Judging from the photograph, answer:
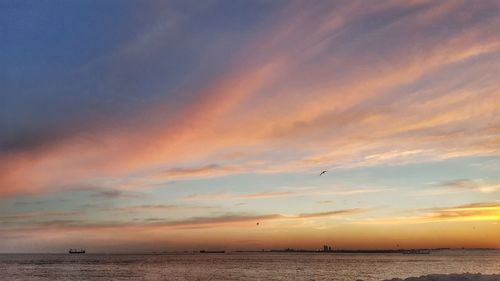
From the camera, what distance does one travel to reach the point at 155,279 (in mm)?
91250

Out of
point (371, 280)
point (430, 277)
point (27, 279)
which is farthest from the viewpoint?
point (27, 279)

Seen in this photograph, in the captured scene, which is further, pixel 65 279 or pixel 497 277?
pixel 65 279

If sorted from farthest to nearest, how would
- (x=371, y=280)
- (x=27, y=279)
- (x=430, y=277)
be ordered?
(x=27, y=279) < (x=371, y=280) < (x=430, y=277)

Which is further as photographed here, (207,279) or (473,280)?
(207,279)

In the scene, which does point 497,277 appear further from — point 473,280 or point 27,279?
point 27,279

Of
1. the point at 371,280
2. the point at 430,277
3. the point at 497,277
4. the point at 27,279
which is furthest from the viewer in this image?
the point at 27,279

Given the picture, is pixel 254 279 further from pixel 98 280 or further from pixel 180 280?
pixel 98 280

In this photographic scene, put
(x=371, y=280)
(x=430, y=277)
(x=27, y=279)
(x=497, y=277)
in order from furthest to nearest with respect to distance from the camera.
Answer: (x=27, y=279), (x=371, y=280), (x=430, y=277), (x=497, y=277)

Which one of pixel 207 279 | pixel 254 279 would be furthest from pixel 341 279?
pixel 207 279

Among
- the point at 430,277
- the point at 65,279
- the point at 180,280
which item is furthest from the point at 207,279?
the point at 430,277

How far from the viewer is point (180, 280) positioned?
3465 inches

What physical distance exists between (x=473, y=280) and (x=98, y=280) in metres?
67.7

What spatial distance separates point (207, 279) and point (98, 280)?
20121 mm

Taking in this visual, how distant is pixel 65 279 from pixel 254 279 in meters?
36.3
